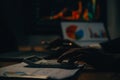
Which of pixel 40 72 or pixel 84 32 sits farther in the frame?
pixel 84 32

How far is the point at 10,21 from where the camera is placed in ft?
12.6

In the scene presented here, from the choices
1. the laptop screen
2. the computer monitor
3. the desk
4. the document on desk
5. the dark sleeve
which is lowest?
the desk

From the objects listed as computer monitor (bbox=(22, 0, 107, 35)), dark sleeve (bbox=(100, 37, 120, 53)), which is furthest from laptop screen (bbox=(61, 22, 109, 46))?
dark sleeve (bbox=(100, 37, 120, 53))

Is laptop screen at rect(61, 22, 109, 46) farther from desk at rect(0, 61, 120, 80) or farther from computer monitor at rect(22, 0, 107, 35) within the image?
desk at rect(0, 61, 120, 80)

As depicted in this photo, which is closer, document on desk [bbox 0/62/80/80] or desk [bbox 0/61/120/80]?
document on desk [bbox 0/62/80/80]

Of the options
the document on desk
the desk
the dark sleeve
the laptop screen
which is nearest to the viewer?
the document on desk

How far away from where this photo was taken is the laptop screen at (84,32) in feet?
8.98

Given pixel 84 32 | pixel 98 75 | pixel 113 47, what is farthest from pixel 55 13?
pixel 98 75

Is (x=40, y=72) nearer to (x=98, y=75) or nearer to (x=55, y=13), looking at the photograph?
(x=98, y=75)

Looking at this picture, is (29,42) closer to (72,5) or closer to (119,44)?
(72,5)

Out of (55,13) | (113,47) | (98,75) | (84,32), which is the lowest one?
(98,75)

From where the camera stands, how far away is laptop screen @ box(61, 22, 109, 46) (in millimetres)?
2736

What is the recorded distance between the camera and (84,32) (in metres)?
2.81

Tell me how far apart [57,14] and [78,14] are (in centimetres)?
27
